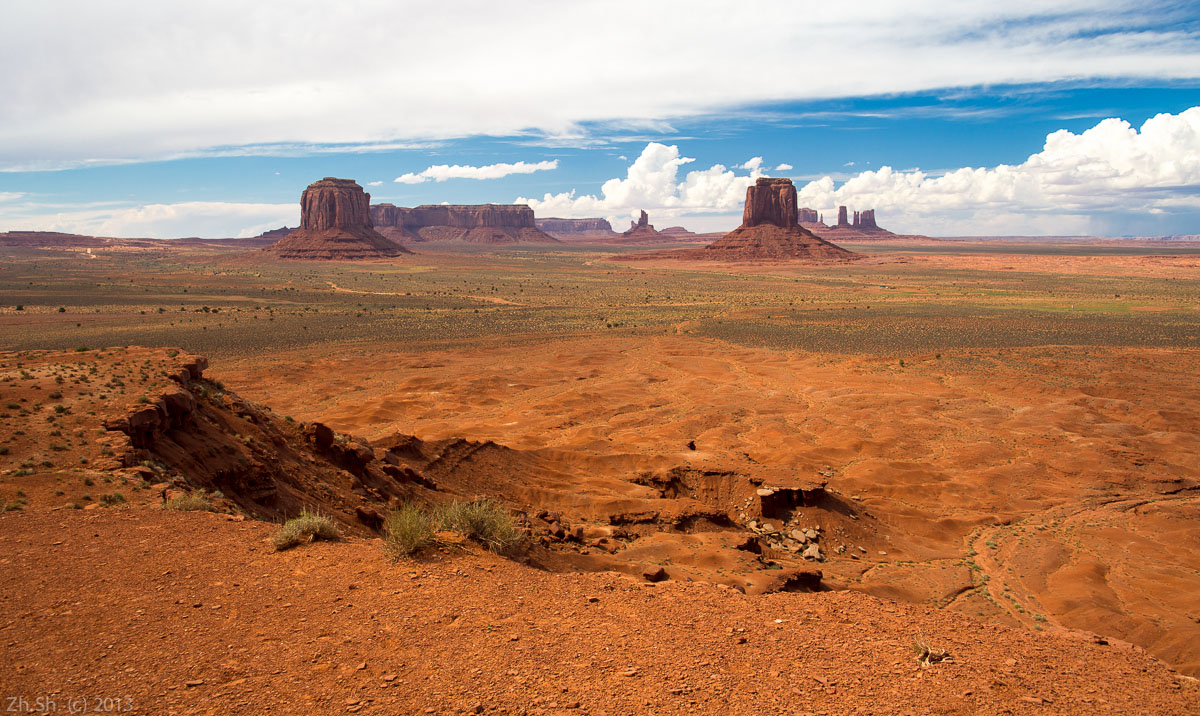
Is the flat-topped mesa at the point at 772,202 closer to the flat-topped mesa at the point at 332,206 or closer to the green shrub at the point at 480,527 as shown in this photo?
the flat-topped mesa at the point at 332,206

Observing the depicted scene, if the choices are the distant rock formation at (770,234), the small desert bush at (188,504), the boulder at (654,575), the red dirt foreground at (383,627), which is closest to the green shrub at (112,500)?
the red dirt foreground at (383,627)

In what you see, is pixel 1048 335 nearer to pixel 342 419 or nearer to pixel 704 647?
pixel 342 419

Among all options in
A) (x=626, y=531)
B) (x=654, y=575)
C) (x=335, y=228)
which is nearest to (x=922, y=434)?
(x=626, y=531)

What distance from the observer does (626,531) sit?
13.0 metres

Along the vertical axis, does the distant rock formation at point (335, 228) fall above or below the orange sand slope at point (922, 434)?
above

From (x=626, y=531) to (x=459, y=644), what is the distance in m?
7.50

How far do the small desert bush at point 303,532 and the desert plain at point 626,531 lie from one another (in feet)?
0.69

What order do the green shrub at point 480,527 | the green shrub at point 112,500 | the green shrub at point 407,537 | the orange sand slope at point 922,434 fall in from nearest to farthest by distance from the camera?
the green shrub at point 407,537 → the green shrub at point 112,500 → the green shrub at point 480,527 → the orange sand slope at point 922,434

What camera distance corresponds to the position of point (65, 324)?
43.6 meters

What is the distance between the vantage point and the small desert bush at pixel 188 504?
8383 mm

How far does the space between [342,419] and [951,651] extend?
67.4 feet

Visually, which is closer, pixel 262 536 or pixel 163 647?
pixel 163 647

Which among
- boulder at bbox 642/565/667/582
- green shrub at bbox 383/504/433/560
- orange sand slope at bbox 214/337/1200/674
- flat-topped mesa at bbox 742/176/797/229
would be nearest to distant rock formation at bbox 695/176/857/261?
flat-topped mesa at bbox 742/176/797/229

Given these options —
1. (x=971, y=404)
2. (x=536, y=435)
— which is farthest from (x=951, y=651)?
(x=971, y=404)
